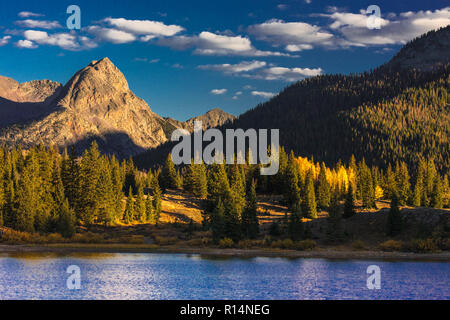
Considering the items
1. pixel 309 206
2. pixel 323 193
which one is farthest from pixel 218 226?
pixel 323 193

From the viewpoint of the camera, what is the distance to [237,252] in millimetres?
83000

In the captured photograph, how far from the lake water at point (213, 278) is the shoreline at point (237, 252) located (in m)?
5.12

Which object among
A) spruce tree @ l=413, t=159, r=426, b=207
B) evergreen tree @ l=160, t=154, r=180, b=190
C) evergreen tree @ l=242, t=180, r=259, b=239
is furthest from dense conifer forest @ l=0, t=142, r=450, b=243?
evergreen tree @ l=160, t=154, r=180, b=190

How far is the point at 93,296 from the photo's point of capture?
4528 centimetres

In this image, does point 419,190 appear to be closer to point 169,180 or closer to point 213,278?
point 169,180

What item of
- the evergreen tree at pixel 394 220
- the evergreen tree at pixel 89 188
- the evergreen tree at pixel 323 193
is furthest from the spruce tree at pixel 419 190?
the evergreen tree at pixel 89 188

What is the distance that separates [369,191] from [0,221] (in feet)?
299

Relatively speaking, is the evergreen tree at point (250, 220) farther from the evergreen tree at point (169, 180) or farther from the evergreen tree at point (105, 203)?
the evergreen tree at point (169, 180)

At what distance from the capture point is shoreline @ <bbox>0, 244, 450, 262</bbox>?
77062mm

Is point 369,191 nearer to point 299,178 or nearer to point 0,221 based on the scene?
point 299,178

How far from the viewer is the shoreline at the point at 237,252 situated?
7706cm

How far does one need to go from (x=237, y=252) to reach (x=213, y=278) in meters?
26.7
